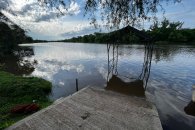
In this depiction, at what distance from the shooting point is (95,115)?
607 centimetres

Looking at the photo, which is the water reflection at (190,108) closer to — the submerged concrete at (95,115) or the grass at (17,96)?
the submerged concrete at (95,115)

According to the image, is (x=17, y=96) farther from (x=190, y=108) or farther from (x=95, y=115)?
A: (x=190, y=108)

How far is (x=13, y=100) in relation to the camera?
10.1 m

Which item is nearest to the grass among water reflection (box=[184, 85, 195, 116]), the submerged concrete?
the submerged concrete

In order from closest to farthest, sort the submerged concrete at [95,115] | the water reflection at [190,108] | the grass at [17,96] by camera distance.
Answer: the submerged concrete at [95,115] → the grass at [17,96] → the water reflection at [190,108]

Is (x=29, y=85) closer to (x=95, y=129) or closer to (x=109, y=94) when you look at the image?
(x=109, y=94)

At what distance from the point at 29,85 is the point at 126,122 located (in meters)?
9.18

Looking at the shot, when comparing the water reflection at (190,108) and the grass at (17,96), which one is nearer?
the grass at (17,96)

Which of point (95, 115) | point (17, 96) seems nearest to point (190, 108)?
point (95, 115)

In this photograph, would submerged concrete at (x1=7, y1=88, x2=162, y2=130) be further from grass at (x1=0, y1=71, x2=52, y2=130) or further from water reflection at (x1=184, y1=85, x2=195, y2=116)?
water reflection at (x1=184, y1=85, x2=195, y2=116)

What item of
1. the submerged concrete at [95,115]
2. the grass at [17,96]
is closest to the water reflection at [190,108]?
the submerged concrete at [95,115]

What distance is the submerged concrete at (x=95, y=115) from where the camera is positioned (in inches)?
211

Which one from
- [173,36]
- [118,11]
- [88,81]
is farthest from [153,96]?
[173,36]

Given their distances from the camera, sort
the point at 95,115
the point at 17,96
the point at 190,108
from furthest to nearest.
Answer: the point at 17,96, the point at 190,108, the point at 95,115
